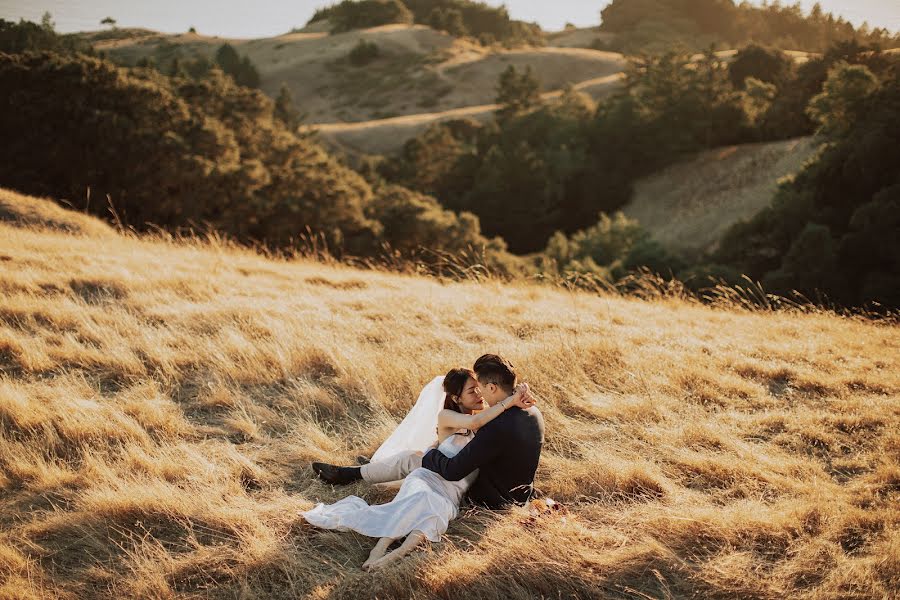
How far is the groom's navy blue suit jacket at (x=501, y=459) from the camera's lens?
390 cm

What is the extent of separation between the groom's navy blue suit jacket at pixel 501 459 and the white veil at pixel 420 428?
1.18 ft

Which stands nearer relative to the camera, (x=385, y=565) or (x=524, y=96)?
(x=385, y=565)

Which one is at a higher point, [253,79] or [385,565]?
[253,79]

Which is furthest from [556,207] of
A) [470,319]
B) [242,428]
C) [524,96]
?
[242,428]

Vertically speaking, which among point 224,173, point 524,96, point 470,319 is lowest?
point 470,319

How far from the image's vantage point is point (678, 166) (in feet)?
154

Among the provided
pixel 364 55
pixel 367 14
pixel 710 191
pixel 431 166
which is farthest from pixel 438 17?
pixel 710 191

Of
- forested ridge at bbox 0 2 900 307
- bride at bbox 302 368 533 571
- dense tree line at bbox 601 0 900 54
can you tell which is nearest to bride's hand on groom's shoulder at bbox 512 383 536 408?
bride at bbox 302 368 533 571

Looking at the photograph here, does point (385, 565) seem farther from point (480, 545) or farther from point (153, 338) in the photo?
point (153, 338)

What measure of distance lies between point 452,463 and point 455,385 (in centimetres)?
58

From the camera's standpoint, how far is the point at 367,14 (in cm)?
11594

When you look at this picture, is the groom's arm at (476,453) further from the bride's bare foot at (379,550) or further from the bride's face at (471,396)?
the bride's bare foot at (379,550)

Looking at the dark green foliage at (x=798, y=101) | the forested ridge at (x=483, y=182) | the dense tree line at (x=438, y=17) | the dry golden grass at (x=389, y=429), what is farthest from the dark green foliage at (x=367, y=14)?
the dry golden grass at (x=389, y=429)

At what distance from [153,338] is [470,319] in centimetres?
374
